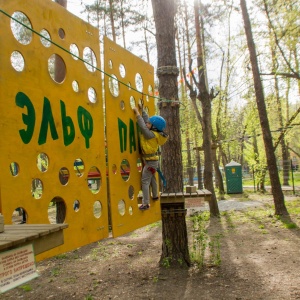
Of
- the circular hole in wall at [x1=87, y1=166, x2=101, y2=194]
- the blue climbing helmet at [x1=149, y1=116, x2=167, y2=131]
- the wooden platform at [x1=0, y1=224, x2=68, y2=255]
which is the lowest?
the wooden platform at [x1=0, y1=224, x2=68, y2=255]

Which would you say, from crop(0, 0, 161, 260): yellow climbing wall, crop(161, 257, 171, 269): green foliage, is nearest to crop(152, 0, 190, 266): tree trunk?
crop(161, 257, 171, 269): green foliage

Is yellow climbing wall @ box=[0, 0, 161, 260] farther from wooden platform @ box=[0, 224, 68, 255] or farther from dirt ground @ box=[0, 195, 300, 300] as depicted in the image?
dirt ground @ box=[0, 195, 300, 300]

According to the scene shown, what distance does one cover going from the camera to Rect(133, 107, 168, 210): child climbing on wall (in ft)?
13.5

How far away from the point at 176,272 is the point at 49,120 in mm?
3969

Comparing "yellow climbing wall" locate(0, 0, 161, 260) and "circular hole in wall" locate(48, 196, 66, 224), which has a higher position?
"yellow climbing wall" locate(0, 0, 161, 260)

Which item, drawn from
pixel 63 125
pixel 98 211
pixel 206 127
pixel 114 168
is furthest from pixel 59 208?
pixel 206 127

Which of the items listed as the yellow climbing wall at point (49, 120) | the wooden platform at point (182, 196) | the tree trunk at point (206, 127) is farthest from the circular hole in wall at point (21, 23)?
the tree trunk at point (206, 127)

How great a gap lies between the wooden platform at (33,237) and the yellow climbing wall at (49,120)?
1.13ft

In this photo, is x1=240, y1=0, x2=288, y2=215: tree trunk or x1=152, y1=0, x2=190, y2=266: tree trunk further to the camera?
x1=240, y1=0, x2=288, y2=215: tree trunk

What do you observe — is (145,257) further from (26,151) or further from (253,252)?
(26,151)

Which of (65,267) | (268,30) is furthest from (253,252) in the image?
(268,30)

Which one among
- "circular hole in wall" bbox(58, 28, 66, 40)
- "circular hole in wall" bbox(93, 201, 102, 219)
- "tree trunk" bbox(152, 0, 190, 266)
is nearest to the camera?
"circular hole in wall" bbox(58, 28, 66, 40)

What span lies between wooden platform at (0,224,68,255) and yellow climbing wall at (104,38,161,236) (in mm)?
1374

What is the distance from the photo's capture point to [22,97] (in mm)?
2584
